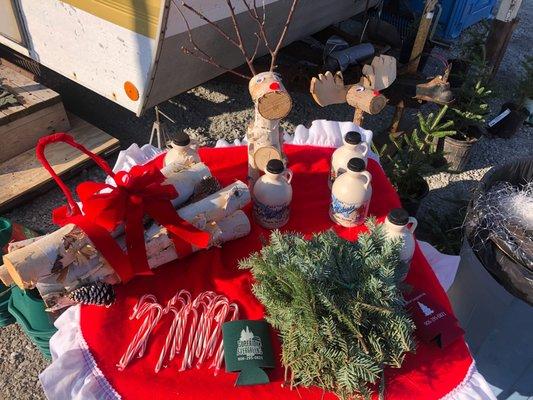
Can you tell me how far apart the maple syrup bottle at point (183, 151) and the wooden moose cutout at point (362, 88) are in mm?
594

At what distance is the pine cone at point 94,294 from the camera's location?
1.36 meters

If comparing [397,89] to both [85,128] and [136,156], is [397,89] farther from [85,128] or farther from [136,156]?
[85,128]

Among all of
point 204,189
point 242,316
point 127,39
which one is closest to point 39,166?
point 127,39

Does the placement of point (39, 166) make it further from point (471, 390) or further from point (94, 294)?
point (471, 390)

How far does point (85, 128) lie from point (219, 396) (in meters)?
2.85

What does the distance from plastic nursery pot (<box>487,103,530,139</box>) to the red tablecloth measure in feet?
8.72

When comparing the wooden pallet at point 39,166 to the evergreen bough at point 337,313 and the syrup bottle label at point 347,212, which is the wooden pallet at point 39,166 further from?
the evergreen bough at point 337,313

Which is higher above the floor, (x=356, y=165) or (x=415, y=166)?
(x=356, y=165)

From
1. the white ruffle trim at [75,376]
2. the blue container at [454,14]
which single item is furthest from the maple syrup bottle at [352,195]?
the blue container at [454,14]

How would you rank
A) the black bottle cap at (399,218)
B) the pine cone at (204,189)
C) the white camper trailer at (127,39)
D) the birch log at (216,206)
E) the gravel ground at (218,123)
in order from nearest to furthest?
the black bottle cap at (399,218) → the birch log at (216,206) → the pine cone at (204,189) → the white camper trailer at (127,39) → the gravel ground at (218,123)

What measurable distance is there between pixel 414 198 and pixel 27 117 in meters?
2.81

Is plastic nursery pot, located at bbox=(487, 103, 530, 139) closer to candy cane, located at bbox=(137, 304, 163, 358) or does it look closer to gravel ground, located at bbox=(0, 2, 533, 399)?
gravel ground, located at bbox=(0, 2, 533, 399)

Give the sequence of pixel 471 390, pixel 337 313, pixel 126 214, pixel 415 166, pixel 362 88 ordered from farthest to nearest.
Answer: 1. pixel 415 166
2. pixel 362 88
3. pixel 126 214
4. pixel 471 390
5. pixel 337 313

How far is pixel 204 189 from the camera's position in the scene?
1.65 m
